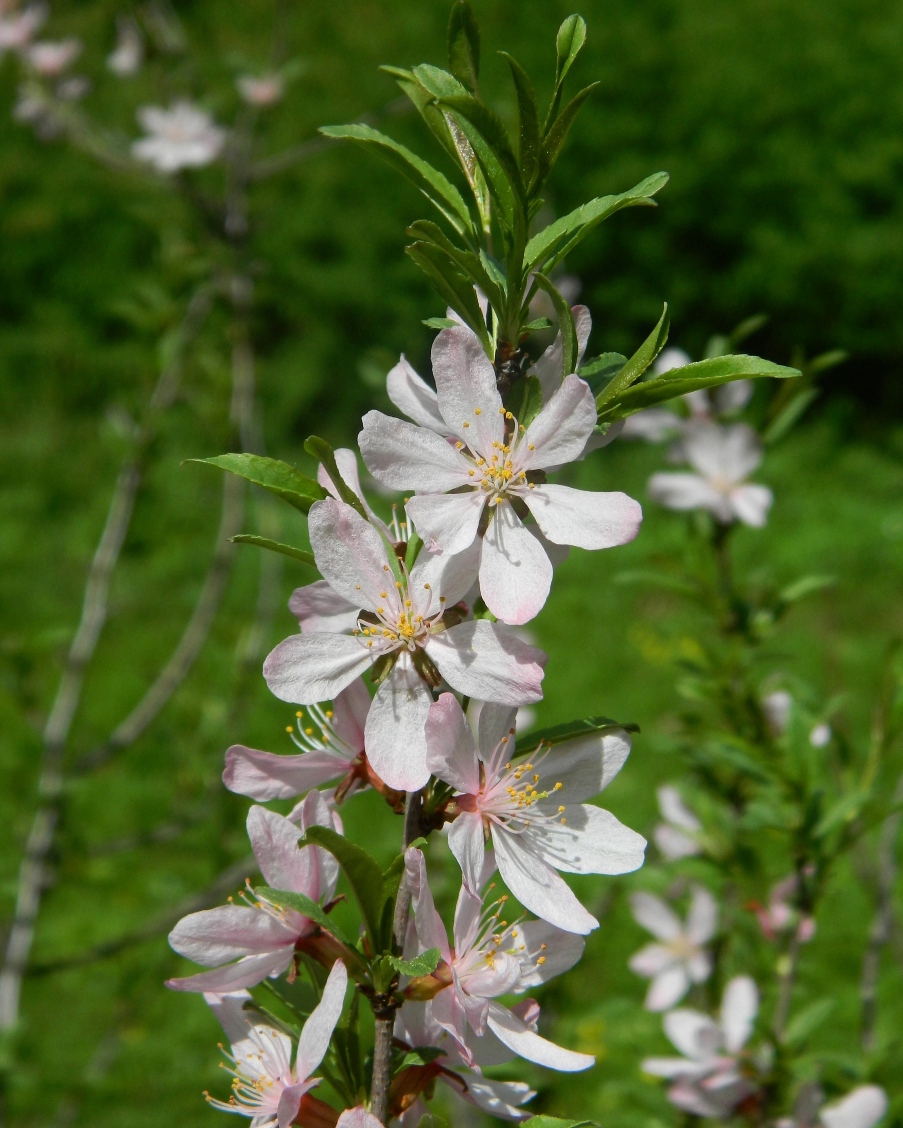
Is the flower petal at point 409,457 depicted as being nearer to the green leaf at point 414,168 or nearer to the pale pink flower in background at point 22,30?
the green leaf at point 414,168

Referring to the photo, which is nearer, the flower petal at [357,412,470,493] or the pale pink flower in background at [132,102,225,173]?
the flower petal at [357,412,470,493]

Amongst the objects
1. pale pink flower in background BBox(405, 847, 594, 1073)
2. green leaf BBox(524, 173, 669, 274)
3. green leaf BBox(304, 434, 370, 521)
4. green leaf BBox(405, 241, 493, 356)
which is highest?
green leaf BBox(524, 173, 669, 274)

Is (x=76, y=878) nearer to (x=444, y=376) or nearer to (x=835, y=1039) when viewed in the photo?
(x=444, y=376)

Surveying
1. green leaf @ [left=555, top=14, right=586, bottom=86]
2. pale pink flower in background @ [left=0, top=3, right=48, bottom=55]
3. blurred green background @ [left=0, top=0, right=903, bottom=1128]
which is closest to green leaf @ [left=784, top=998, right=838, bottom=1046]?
green leaf @ [left=555, top=14, right=586, bottom=86]

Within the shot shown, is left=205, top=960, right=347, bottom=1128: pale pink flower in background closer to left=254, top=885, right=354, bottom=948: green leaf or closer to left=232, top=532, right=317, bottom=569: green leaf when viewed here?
left=254, top=885, right=354, bottom=948: green leaf

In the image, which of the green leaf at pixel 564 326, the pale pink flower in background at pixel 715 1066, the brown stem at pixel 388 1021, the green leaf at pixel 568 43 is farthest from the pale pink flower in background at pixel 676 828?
the green leaf at pixel 568 43

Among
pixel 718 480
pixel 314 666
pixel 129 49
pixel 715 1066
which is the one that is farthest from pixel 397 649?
pixel 129 49

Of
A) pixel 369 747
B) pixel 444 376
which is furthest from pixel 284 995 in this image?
pixel 444 376
